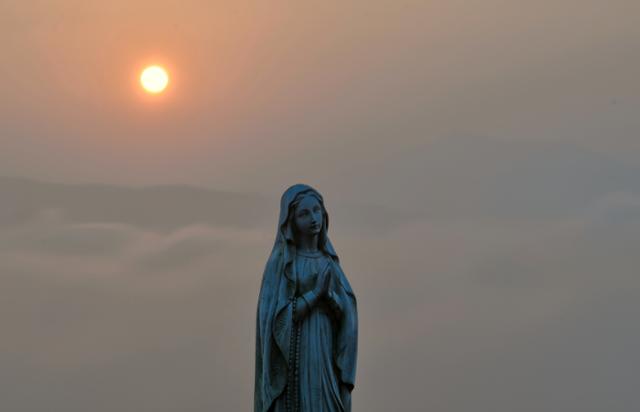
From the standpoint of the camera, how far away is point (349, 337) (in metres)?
15.2

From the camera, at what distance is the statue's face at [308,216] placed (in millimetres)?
15430

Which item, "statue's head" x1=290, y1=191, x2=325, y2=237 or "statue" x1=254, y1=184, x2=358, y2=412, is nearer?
"statue" x1=254, y1=184, x2=358, y2=412

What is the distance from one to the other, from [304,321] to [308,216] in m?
1.48

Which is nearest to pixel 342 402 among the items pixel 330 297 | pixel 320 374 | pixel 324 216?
pixel 320 374

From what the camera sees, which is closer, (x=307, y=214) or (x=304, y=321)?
(x=304, y=321)

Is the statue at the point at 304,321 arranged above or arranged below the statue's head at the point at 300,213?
below

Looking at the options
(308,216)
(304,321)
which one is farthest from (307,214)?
(304,321)

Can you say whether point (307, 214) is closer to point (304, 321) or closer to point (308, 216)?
point (308, 216)

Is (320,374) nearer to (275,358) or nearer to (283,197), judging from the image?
(275,358)

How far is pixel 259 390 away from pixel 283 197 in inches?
106

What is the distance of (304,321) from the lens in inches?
590

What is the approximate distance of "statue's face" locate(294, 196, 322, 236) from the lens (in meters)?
15.4

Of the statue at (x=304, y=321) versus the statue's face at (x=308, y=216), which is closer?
the statue at (x=304, y=321)

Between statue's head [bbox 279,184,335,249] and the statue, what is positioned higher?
statue's head [bbox 279,184,335,249]
